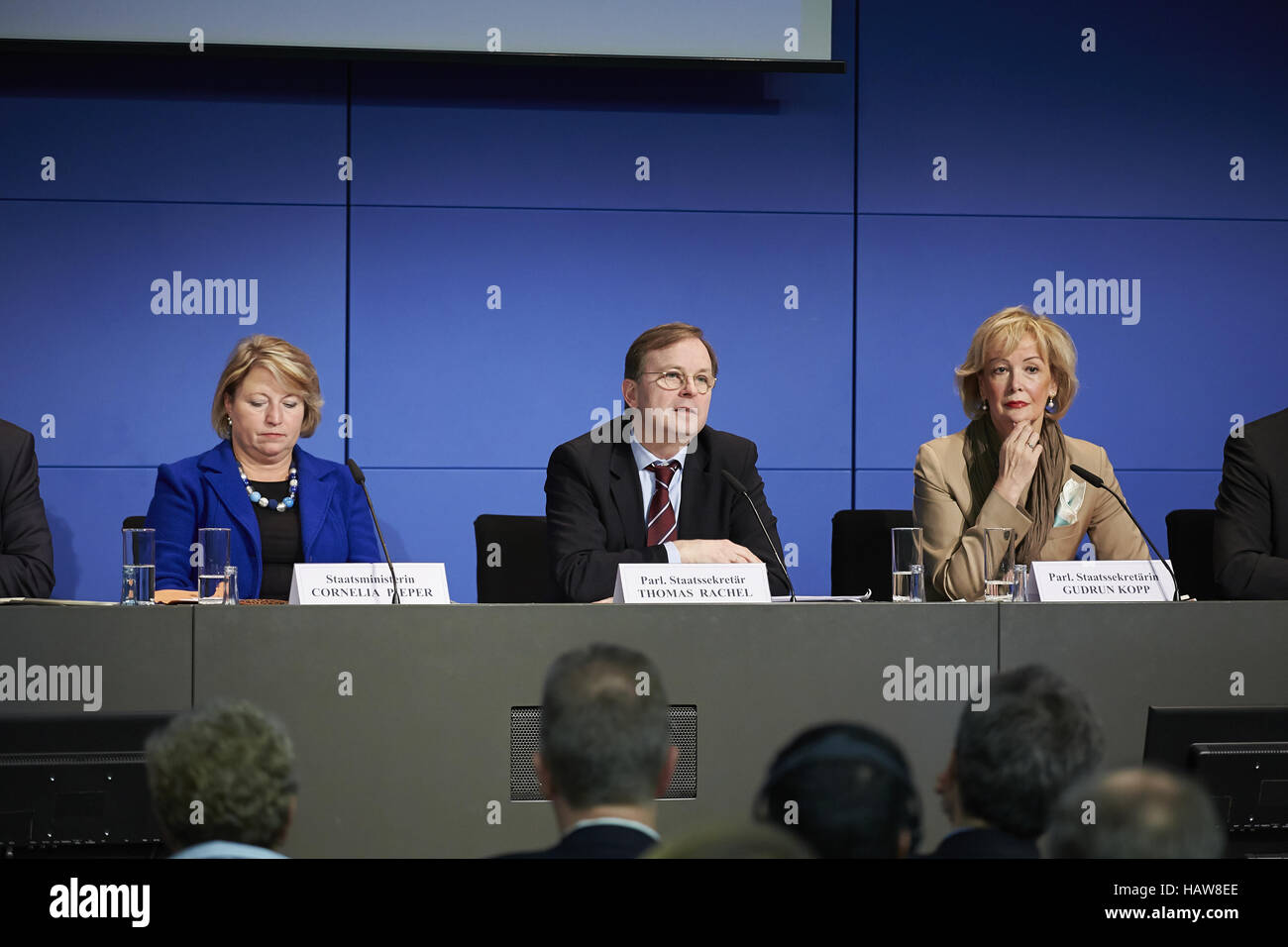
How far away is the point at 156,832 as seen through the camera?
167cm

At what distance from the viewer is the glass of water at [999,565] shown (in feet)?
7.54

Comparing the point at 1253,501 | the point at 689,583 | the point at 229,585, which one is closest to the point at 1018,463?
the point at 1253,501

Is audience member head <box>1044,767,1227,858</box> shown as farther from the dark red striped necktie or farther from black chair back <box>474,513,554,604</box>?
black chair back <box>474,513,554,604</box>

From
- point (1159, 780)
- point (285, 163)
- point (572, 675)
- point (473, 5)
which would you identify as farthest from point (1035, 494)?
point (285, 163)

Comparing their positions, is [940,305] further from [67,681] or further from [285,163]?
[67,681]

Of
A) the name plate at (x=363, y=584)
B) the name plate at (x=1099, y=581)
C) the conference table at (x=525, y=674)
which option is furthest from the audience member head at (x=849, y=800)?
the name plate at (x=1099, y=581)

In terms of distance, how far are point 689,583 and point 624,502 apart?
0.74 metres

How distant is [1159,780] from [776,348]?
338 cm

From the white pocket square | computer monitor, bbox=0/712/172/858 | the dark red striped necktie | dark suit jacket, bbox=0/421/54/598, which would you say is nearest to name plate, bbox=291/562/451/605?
computer monitor, bbox=0/712/172/858

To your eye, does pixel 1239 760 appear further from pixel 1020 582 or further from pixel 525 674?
pixel 525 674

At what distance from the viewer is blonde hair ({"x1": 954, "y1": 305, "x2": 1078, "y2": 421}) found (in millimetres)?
2861

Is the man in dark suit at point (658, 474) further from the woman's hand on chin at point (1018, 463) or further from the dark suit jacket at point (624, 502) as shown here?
the woman's hand on chin at point (1018, 463)

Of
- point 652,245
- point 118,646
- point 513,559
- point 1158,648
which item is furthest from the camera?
point 652,245

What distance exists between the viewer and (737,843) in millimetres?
931
